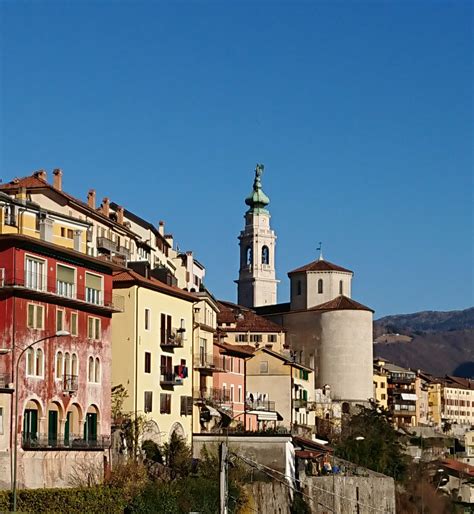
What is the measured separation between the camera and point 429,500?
334 ft

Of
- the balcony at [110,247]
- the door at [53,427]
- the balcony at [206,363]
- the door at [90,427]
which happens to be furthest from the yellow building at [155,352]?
the door at [53,427]

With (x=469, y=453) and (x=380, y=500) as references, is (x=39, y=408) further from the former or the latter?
(x=469, y=453)

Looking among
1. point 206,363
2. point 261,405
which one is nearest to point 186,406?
point 206,363

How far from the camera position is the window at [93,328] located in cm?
6412

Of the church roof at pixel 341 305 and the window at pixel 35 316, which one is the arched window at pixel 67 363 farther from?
the church roof at pixel 341 305

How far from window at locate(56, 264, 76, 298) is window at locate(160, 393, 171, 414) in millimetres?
13299

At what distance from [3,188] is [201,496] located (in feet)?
66.9

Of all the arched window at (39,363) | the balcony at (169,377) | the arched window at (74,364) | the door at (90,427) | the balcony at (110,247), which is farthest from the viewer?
the balcony at (110,247)

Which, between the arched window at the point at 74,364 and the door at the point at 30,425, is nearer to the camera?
the door at the point at 30,425

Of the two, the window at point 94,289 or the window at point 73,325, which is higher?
the window at point 94,289

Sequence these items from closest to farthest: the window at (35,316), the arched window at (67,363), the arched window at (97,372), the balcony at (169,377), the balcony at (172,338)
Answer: the window at (35,316) < the arched window at (67,363) < the arched window at (97,372) < the balcony at (169,377) < the balcony at (172,338)

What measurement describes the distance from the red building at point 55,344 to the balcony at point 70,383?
46 millimetres

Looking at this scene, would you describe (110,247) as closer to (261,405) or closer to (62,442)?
(62,442)

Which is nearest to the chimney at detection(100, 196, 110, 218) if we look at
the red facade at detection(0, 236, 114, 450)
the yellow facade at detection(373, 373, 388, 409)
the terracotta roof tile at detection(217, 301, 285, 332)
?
the red facade at detection(0, 236, 114, 450)
